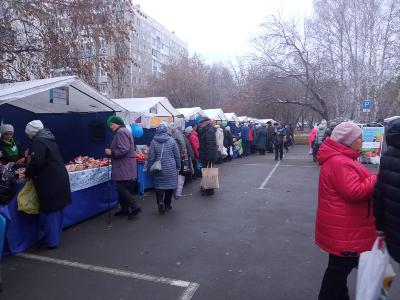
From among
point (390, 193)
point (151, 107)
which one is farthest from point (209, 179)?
point (390, 193)

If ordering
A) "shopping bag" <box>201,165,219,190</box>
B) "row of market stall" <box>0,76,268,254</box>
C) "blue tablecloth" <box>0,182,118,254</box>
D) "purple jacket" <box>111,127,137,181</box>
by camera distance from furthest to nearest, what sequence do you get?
"shopping bag" <box>201,165,219,190</box> → "purple jacket" <box>111,127,137,181</box> → "row of market stall" <box>0,76,268,254</box> → "blue tablecloth" <box>0,182,118,254</box>

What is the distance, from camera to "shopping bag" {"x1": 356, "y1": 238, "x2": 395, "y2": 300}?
2.42 meters

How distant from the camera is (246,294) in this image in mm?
3404

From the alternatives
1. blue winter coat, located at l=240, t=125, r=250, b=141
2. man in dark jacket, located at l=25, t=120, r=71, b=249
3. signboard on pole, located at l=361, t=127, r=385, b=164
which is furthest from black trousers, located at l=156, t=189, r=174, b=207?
blue winter coat, located at l=240, t=125, r=250, b=141

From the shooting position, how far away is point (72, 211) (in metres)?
5.65

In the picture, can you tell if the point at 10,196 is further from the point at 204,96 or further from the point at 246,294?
the point at 204,96

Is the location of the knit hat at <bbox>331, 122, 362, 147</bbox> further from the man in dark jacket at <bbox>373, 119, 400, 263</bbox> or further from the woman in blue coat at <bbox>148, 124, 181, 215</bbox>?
the woman in blue coat at <bbox>148, 124, 181, 215</bbox>

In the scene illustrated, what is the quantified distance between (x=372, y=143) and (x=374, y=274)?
11.8 m

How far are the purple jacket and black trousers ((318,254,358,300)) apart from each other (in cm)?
406

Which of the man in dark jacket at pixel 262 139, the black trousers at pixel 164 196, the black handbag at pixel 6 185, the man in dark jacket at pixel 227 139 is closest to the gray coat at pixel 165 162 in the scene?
the black trousers at pixel 164 196

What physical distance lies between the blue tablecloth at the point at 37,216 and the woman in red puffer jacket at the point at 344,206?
3.33 metres

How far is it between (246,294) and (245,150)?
50.9ft

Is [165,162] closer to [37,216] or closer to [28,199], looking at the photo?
[37,216]

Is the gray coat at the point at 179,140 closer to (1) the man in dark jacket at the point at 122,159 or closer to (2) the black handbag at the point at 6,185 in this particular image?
(1) the man in dark jacket at the point at 122,159
